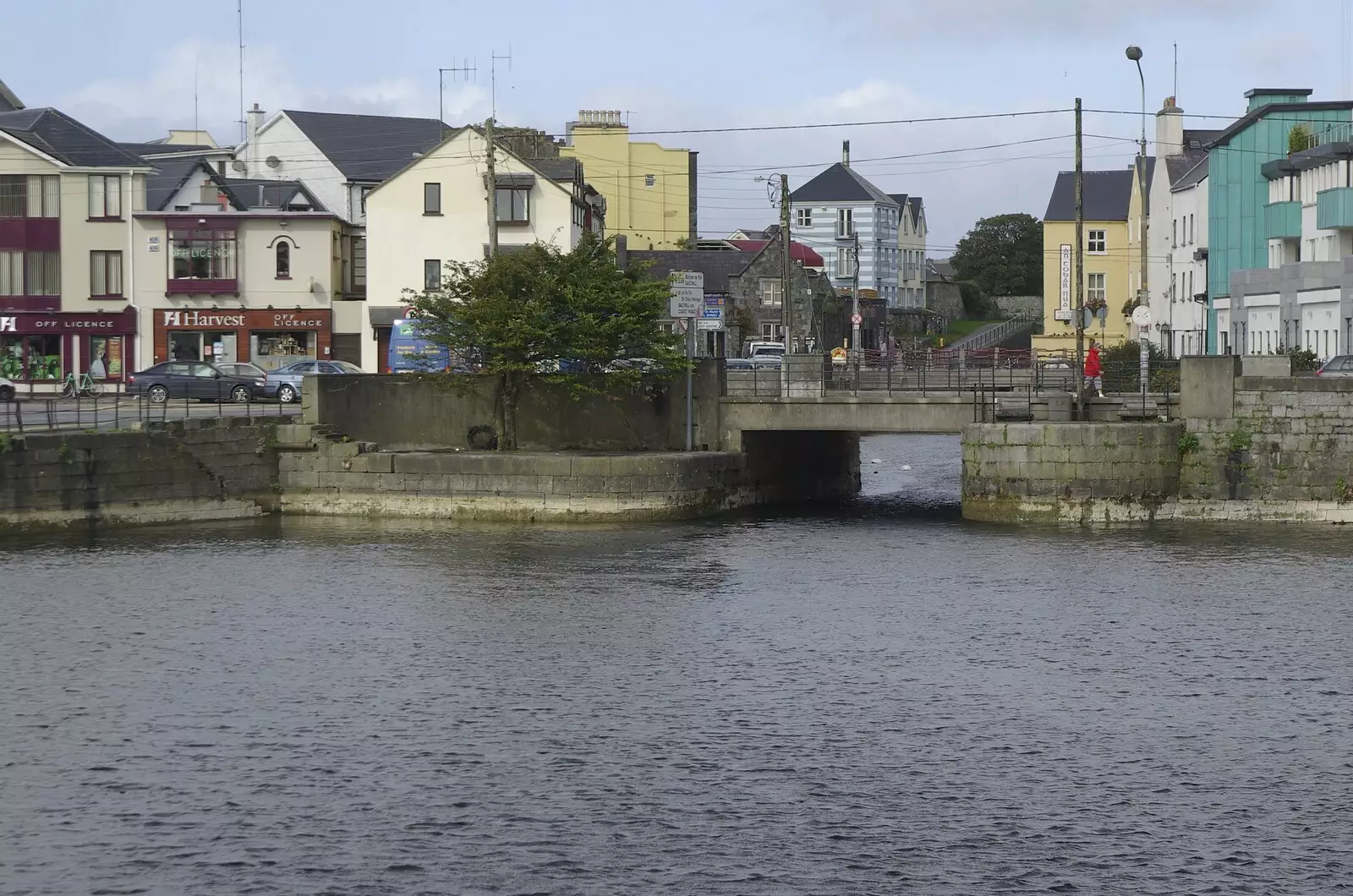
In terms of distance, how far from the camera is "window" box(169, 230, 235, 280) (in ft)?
232

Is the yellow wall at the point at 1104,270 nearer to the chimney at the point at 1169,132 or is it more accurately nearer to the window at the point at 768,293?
the chimney at the point at 1169,132

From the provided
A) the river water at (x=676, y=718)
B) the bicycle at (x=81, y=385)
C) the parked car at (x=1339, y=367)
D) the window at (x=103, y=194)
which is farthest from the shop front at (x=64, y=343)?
the parked car at (x=1339, y=367)

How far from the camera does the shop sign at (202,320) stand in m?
70.6

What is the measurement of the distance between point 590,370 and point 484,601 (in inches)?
578

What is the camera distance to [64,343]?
227ft

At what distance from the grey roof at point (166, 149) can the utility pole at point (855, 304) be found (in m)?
33.1

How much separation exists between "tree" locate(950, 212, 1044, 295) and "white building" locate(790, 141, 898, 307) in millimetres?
8523

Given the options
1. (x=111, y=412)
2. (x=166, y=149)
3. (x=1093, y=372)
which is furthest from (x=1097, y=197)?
(x=111, y=412)

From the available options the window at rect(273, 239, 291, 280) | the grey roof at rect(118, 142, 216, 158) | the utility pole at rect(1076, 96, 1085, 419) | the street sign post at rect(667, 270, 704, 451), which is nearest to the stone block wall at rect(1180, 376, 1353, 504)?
the utility pole at rect(1076, 96, 1085, 419)

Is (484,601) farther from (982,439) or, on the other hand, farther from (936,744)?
(982,439)

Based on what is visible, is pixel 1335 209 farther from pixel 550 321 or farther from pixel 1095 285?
pixel 1095 285

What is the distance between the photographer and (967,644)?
27.6 meters

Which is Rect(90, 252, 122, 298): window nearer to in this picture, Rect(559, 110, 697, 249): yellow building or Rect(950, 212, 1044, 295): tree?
Rect(559, 110, 697, 249): yellow building

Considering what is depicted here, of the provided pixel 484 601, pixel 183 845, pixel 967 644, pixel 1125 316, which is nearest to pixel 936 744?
pixel 967 644
